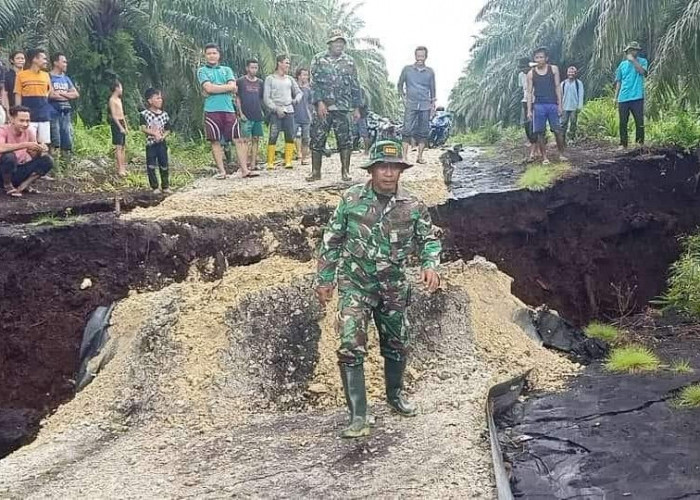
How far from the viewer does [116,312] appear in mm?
7086

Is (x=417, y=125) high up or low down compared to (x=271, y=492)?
up

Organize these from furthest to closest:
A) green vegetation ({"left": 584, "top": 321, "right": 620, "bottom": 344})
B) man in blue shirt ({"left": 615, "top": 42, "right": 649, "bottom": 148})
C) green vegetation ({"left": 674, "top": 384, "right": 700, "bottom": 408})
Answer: man in blue shirt ({"left": 615, "top": 42, "right": 649, "bottom": 148}), green vegetation ({"left": 584, "top": 321, "right": 620, "bottom": 344}), green vegetation ({"left": 674, "top": 384, "right": 700, "bottom": 408})

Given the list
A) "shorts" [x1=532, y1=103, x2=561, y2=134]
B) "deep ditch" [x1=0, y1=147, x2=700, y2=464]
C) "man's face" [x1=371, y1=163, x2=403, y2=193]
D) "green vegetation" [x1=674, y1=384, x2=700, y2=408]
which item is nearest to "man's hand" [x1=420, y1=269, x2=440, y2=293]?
"man's face" [x1=371, y1=163, x2=403, y2=193]

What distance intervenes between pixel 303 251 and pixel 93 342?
2241 millimetres

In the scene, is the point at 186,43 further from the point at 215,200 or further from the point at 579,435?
the point at 579,435

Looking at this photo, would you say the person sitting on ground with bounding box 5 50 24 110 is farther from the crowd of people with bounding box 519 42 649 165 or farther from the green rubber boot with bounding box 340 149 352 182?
the crowd of people with bounding box 519 42 649 165

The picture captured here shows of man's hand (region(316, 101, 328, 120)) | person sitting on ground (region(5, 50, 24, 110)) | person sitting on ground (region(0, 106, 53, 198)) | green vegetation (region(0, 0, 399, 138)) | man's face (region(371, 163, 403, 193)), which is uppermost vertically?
green vegetation (region(0, 0, 399, 138))

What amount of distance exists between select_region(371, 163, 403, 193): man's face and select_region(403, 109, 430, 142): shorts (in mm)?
5410

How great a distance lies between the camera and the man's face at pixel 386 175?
507 centimetres

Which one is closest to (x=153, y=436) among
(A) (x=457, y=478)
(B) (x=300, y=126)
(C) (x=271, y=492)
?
(C) (x=271, y=492)

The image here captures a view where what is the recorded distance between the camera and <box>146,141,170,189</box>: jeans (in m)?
9.31

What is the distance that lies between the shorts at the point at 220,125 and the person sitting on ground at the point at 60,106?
6.62 ft

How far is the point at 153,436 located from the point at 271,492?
150 cm

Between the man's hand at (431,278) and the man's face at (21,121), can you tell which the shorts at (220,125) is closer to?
the man's face at (21,121)
